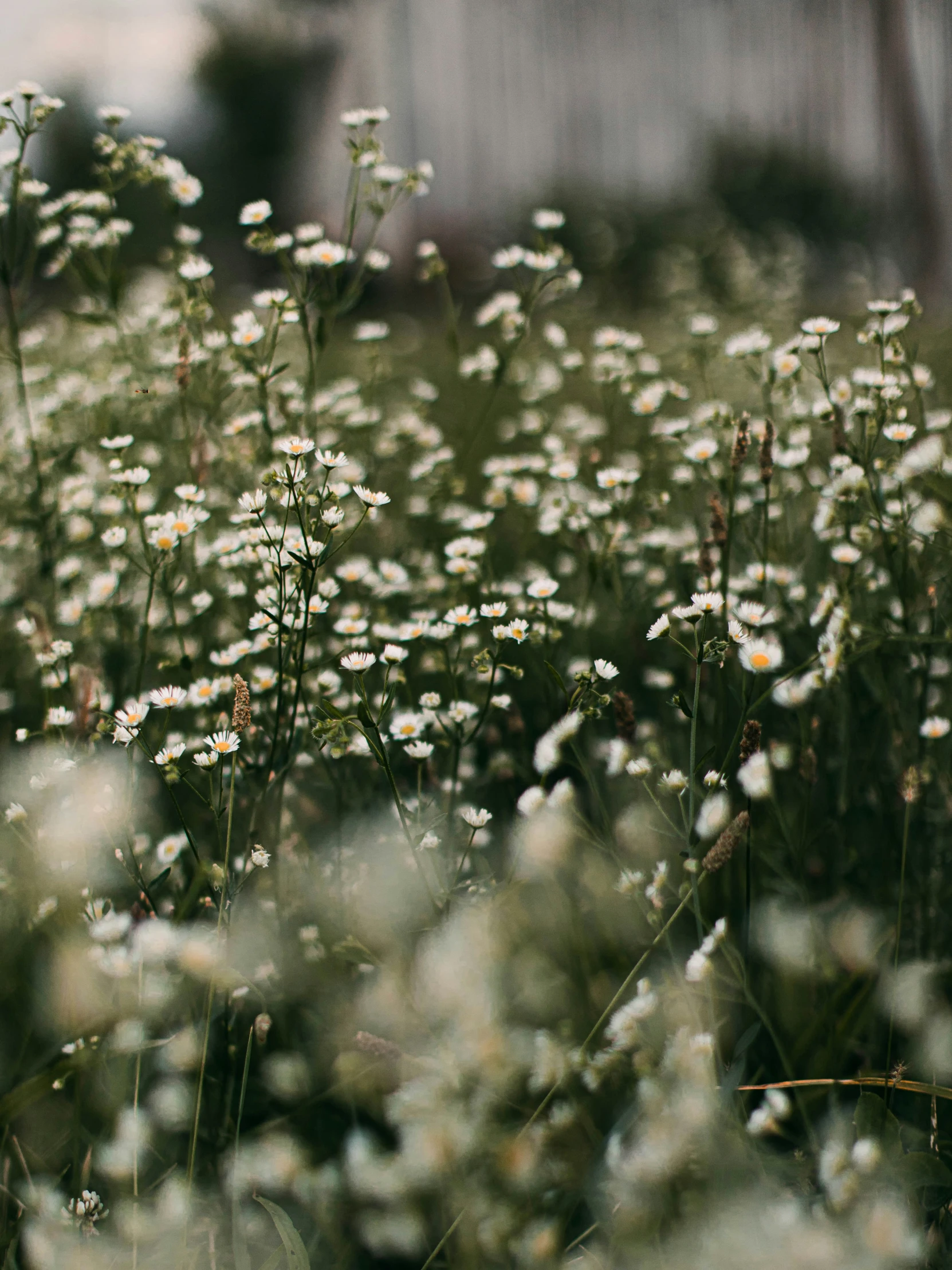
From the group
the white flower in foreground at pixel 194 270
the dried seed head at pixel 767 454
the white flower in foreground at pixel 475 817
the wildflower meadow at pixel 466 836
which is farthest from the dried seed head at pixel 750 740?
the white flower in foreground at pixel 194 270

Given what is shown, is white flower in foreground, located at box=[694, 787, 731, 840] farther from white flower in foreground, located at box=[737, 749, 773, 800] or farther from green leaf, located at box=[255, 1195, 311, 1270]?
green leaf, located at box=[255, 1195, 311, 1270]

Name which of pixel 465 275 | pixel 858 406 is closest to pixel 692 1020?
pixel 858 406

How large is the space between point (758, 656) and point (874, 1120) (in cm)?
44

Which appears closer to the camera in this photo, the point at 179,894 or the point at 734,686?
the point at 179,894

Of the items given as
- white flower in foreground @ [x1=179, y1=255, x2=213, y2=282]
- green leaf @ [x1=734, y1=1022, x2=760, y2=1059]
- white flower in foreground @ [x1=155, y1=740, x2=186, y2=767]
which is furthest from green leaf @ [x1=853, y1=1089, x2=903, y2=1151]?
white flower in foreground @ [x1=179, y1=255, x2=213, y2=282]

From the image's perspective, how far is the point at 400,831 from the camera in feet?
4.35

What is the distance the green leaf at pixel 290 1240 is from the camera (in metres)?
0.86

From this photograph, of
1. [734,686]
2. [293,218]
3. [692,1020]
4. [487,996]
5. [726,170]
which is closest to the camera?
[487,996]

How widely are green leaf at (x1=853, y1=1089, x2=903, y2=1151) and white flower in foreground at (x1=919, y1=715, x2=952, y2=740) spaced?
0.44 metres

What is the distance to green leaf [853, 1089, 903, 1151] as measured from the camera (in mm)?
921

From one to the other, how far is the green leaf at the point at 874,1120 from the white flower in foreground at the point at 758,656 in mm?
401

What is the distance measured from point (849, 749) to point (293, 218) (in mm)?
9618

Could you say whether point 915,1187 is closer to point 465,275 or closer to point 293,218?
point 465,275

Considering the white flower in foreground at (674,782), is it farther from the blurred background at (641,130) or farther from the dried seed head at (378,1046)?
the blurred background at (641,130)
